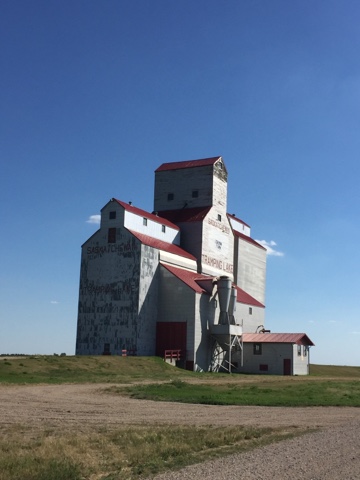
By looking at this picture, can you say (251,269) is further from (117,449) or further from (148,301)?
(117,449)

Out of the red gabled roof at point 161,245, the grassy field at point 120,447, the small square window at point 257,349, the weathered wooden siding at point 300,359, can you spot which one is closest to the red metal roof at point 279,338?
the small square window at point 257,349

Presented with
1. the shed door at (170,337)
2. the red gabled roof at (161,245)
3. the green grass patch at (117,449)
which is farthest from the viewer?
the red gabled roof at (161,245)

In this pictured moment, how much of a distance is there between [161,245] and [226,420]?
45.9 m

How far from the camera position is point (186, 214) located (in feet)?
252

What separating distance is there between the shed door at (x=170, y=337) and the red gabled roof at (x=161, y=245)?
8.31 meters

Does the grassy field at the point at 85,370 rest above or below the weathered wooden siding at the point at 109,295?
below

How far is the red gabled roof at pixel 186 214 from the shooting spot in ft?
246

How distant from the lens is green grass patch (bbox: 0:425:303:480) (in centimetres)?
1312

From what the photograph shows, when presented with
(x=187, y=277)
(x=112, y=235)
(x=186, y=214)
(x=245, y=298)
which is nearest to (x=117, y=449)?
(x=112, y=235)

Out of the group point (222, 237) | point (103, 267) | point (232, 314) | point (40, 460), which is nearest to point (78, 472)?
point (40, 460)

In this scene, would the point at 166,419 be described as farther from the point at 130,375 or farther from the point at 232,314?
the point at 232,314

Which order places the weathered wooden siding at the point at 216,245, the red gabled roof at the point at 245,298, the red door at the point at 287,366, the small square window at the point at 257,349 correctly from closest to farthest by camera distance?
the red door at the point at 287,366 < the small square window at the point at 257,349 < the weathered wooden siding at the point at 216,245 < the red gabled roof at the point at 245,298

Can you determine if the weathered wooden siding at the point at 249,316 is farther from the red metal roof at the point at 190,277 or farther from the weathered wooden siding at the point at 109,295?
the weathered wooden siding at the point at 109,295

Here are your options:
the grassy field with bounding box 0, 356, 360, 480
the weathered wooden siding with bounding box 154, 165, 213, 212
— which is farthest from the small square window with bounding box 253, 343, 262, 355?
the grassy field with bounding box 0, 356, 360, 480
